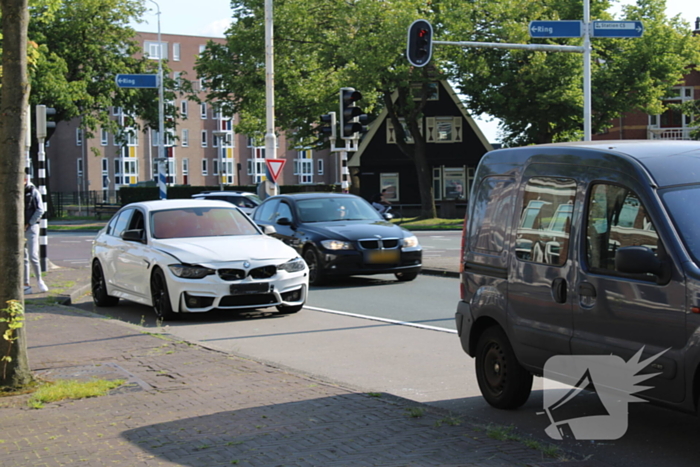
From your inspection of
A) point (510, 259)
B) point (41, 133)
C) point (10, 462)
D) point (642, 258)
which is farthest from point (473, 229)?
point (41, 133)

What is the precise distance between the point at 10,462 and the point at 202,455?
41.3 inches

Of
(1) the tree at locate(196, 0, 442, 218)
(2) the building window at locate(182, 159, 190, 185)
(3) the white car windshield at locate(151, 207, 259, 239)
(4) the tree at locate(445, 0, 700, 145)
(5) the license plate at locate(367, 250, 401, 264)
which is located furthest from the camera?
(2) the building window at locate(182, 159, 190, 185)

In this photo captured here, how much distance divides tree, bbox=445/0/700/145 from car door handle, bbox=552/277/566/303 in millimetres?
39223

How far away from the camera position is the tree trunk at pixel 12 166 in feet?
22.6

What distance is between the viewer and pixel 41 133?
1644cm

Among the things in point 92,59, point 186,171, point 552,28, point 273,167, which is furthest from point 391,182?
point 186,171

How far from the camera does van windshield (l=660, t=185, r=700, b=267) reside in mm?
4770

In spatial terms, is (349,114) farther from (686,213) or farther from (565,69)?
(565,69)

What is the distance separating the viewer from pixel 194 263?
37.5 ft

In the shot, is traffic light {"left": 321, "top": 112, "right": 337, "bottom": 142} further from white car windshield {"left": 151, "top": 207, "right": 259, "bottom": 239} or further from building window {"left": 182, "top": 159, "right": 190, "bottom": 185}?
building window {"left": 182, "top": 159, "right": 190, "bottom": 185}

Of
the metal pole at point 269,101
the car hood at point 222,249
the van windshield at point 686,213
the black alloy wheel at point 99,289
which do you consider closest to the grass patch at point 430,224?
the metal pole at point 269,101

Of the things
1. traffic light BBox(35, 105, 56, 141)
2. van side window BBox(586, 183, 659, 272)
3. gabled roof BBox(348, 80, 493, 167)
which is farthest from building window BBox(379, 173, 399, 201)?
van side window BBox(586, 183, 659, 272)

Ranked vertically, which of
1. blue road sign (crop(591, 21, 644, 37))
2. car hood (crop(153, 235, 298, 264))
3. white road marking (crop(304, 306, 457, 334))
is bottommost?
white road marking (crop(304, 306, 457, 334))

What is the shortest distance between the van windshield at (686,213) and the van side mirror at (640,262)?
0.18 meters
